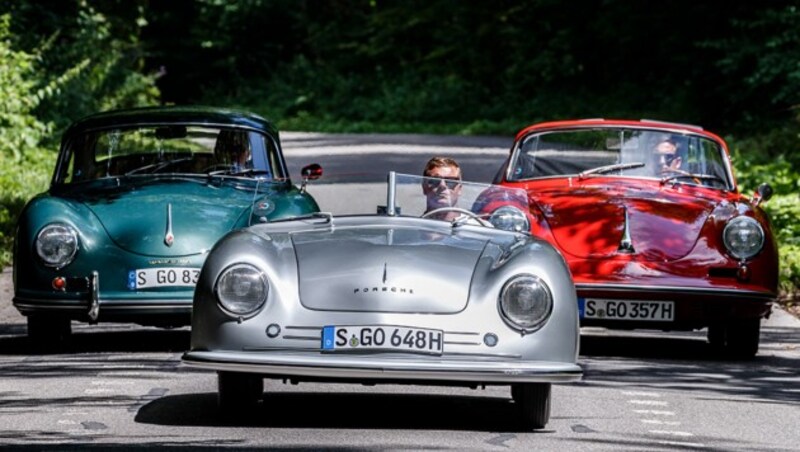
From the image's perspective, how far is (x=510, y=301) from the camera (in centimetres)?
785

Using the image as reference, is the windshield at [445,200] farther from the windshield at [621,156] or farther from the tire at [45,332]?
the windshield at [621,156]

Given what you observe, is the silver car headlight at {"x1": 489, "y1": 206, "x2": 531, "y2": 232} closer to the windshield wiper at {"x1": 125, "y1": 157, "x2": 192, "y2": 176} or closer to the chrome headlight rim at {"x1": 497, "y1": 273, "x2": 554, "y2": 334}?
the chrome headlight rim at {"x1": 497, "y1": 273, "x2": 554, "y2": 334}

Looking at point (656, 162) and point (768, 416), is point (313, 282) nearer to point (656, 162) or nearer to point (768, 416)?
point (768, 416)

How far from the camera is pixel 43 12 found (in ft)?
113

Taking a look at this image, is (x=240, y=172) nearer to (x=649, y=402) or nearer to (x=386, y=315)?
(x=649, y=402)

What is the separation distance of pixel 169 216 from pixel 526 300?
12.3 ft

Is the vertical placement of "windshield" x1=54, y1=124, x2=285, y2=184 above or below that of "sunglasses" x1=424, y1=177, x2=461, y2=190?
above

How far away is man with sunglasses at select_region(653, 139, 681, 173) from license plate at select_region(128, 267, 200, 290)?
3699 mm

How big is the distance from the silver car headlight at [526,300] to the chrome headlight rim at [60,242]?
A: 12.8ft

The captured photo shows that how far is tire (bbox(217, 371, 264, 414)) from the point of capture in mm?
8047

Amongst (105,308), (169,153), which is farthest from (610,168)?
(105,308)

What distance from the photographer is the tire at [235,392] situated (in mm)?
8047

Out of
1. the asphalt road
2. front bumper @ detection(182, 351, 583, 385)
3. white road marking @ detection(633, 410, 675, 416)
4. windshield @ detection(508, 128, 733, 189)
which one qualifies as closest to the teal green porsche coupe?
the asphalt road

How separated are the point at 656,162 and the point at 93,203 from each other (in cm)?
403
